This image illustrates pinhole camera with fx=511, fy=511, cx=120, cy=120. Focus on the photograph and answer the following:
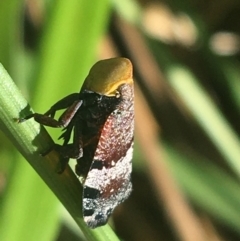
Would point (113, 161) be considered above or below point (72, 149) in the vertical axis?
below

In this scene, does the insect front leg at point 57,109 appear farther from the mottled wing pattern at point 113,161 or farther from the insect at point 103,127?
the mottled wing pattern at point 113,161

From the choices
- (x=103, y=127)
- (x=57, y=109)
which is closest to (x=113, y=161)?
(x=103, y=127)

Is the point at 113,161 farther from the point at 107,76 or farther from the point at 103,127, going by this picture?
the point at 107,76

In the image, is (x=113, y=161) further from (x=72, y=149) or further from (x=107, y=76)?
(x=107, y=76)

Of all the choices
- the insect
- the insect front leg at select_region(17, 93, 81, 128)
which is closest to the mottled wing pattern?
the insect

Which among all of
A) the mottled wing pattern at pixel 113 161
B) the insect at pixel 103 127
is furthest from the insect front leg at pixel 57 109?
the mottled wing pattern at pixel 113 161

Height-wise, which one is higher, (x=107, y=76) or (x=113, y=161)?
(x=107, y=76)

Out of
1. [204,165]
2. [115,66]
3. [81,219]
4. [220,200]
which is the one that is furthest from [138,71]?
[81,219]
